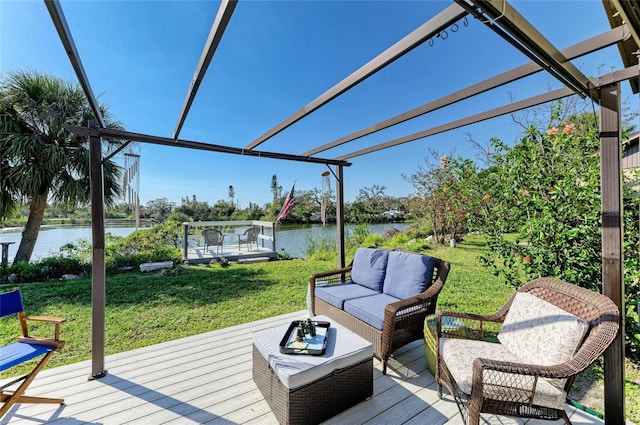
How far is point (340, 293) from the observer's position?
322cm

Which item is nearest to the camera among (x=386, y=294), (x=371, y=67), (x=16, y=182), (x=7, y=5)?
(x=371, y=67)

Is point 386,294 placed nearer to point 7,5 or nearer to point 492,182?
point 492,182

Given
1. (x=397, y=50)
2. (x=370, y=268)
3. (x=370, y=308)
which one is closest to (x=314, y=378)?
(x=370, y=308)

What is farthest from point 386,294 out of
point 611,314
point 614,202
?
point 614,202

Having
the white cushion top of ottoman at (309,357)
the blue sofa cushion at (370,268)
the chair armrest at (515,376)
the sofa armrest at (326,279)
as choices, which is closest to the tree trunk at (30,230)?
the sofa armrest at (326,279)

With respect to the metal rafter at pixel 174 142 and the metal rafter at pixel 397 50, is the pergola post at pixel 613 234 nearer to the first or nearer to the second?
the metal rafter at pixel 397 50

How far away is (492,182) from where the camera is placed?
10.7 ft

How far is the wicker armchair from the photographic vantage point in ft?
4.95

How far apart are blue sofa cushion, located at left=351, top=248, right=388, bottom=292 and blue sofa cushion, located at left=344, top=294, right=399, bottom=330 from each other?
29 centimetres

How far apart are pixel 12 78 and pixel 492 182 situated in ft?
30.9

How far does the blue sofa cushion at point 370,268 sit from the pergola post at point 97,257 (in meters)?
2.89

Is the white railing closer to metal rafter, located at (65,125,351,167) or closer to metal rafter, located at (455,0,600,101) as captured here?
metal rafter, located at (65,125,351,167)

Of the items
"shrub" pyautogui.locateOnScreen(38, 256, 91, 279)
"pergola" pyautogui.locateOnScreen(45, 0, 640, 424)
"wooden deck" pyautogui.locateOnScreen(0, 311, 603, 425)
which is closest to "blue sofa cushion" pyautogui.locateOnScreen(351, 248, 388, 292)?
"wooden deck" pyautogui.locateOnScreen(0, 311, 603, 425)

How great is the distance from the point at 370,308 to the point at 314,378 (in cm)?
110
